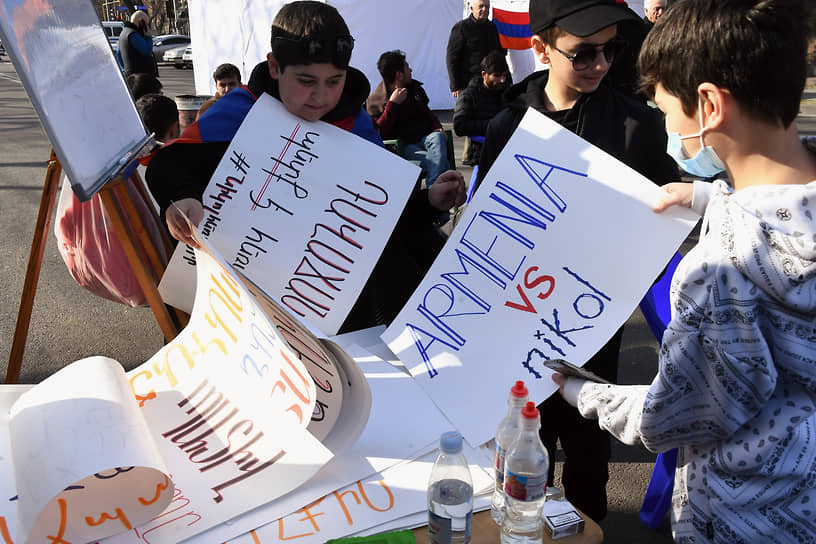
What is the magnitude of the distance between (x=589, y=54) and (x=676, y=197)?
420 mm

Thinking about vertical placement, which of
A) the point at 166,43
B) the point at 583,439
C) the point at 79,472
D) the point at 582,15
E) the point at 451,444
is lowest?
the point at 166,43

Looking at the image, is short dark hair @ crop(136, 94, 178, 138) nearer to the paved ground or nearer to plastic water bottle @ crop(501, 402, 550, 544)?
the paved ground

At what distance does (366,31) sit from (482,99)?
5.44 metres

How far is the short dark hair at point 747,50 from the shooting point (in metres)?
0.91

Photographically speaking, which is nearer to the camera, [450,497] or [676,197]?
[450,497]

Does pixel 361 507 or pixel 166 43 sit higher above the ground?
pixel 361 507

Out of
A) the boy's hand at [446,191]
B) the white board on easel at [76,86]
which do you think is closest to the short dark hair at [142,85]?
the white board on easel at [76,86]

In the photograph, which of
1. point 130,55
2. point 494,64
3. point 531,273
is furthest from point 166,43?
point 531,273

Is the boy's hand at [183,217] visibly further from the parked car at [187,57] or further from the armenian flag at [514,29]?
the parked car at [187,57]

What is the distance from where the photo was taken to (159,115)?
3.83 metres

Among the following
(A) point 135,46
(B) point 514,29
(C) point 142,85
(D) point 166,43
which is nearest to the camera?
(C) point 142,85

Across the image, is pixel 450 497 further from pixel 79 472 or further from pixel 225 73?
pixel 225 73

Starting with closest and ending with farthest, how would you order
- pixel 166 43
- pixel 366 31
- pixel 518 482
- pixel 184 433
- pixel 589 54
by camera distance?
pixel 518 482 < pixel 184 433 < pixel 589 54 < pixel 366 31 < pixel 166 43

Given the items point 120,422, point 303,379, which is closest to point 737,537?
point 303,379
